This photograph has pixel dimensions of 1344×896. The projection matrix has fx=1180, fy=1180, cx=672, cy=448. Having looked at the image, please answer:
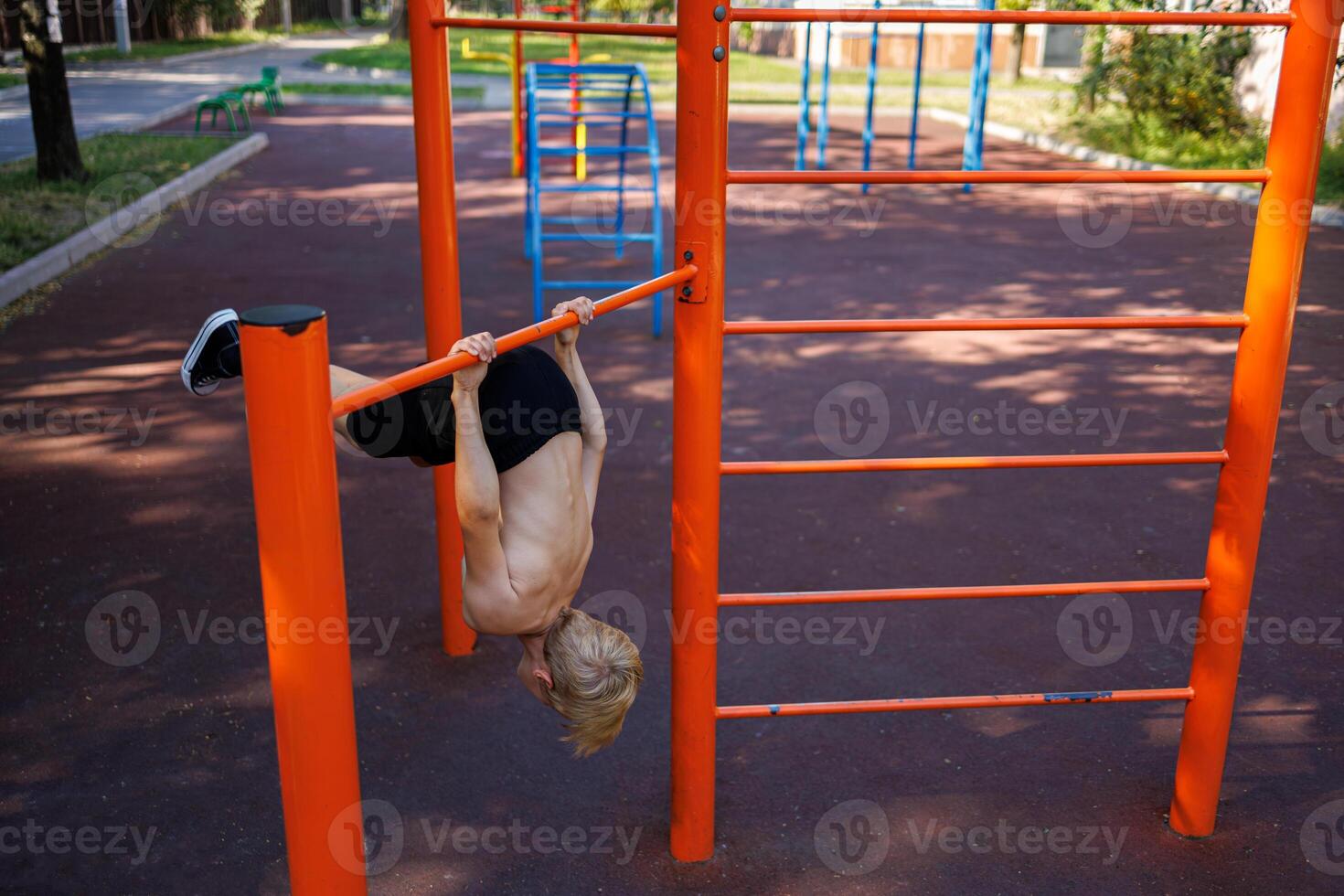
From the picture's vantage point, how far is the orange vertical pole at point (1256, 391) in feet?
7.89

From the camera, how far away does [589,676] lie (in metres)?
2.39

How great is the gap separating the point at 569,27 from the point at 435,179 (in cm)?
64

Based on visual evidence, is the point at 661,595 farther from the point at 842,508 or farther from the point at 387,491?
the point at 387,491

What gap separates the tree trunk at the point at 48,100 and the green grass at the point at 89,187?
0.15 metres

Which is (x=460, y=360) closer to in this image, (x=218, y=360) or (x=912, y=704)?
(x=218, y=360)

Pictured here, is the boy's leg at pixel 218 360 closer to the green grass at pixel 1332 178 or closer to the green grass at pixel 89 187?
the green grass at pixel 89 187

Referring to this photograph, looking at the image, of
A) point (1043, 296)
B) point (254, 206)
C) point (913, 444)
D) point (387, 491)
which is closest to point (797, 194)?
point (1043, 296)

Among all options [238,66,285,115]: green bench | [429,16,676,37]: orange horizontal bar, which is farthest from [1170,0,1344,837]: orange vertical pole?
[238,66,285,115]: green bench

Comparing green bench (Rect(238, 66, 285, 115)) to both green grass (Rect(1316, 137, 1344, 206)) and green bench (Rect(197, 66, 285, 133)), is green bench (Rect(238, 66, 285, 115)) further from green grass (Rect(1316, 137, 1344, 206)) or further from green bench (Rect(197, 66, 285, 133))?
green grass (Rect(1316, 137, 1344, 206))

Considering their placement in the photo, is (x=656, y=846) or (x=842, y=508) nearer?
(x=656, y=846)

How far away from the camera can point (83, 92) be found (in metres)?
17.0

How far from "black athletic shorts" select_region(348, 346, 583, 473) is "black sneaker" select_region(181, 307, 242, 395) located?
48 cm

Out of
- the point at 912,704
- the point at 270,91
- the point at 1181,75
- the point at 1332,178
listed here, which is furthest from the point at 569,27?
the point at 270,91

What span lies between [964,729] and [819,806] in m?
Result: 0.57
